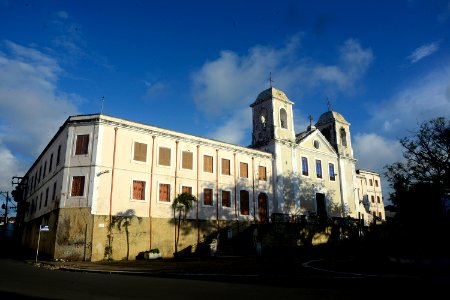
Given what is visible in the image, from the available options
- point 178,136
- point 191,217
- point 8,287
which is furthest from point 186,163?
point 8,287

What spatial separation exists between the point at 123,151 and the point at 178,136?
468 cm

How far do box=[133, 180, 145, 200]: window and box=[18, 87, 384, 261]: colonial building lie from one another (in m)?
0.07

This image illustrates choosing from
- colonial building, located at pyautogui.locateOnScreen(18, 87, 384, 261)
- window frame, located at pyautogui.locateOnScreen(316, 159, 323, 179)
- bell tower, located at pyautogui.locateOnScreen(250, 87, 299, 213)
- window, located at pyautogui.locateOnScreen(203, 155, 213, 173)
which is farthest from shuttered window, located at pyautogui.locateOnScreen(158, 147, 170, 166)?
window frame, located at pyautogui.locateOnScreen(316, 159, 323, 179)

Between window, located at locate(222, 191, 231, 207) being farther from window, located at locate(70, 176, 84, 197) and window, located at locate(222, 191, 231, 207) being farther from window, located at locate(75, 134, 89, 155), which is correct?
window, located at locate(75, 134, 89, 155)

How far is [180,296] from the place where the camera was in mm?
8219

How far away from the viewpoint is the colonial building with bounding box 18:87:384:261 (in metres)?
23.4

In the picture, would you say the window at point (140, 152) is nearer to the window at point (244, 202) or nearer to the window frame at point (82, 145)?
the window frame at point (82, 145)

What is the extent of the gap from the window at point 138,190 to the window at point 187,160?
3804 mm

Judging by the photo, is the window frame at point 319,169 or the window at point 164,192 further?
the window frame at point 319,169

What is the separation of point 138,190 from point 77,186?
411 cm

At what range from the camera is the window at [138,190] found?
81.9ft

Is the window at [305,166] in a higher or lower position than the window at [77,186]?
higher

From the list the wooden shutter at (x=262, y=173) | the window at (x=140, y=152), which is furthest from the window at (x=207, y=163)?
the wooden shutter at (x=262, y=173)

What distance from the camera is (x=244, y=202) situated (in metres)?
30.7
